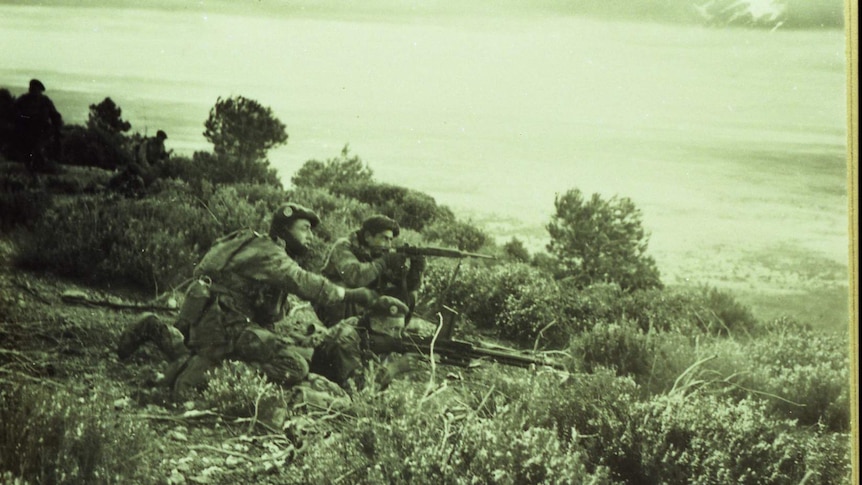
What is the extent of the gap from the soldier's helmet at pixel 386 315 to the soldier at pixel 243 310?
0.15ft

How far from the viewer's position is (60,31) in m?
3.83

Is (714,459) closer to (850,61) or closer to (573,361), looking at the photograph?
(573,361)

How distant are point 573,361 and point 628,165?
→ 2.84ft

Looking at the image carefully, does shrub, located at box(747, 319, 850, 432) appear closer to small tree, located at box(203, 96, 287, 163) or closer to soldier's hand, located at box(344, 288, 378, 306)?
soldier's hand, located at box(344, 288, 378, 306)

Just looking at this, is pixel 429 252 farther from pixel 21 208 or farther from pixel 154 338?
pixel 21 208

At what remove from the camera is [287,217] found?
3.66 meters

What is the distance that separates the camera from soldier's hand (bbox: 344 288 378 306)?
3.62 meters

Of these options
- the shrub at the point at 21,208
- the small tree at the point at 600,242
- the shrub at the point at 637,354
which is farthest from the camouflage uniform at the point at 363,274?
the shrub at the point at 21,208

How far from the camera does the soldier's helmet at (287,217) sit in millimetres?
3666

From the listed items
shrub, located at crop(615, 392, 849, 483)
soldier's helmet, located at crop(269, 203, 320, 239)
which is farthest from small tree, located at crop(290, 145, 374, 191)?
shrub, located at crop(615, 392, 849, 483)

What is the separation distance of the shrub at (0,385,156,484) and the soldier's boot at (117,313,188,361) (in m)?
0.27

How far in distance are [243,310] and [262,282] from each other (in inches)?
5.7

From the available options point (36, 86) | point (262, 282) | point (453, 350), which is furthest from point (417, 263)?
point (36, 86)

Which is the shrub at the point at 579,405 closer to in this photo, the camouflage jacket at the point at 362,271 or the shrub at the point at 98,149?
the camouflage jacket at the point at 362,271
